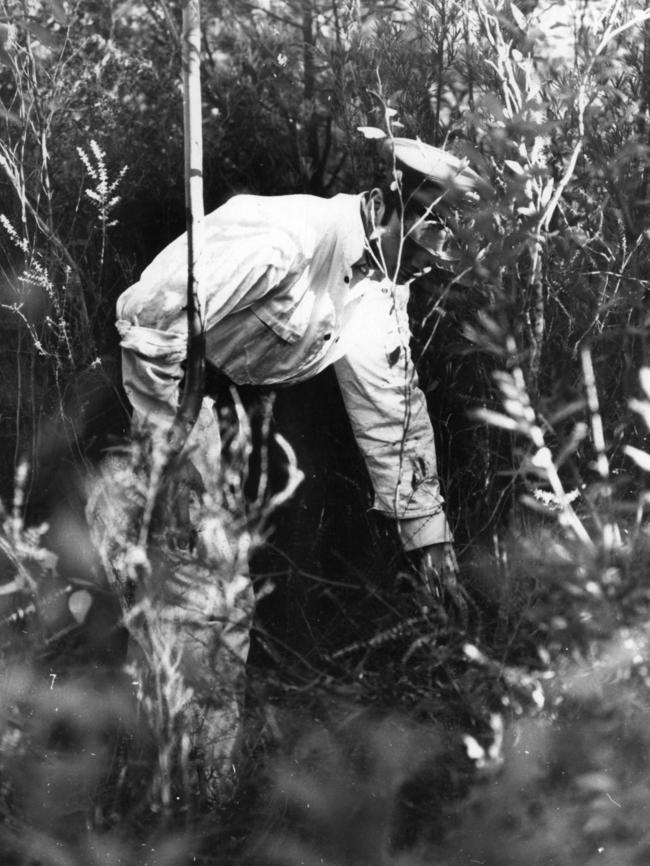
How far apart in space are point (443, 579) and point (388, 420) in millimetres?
472

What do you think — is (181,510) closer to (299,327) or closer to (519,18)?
(299,327)

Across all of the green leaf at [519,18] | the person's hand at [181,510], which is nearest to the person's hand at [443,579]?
the person's hand at [181,510]

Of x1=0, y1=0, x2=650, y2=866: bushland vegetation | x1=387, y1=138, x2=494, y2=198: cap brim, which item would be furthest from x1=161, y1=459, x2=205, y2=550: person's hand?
x1=387, y1=138, x2=494, y2=198: cap brim

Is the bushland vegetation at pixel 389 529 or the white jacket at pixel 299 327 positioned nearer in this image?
the bushland vegetation at pixel 389 529

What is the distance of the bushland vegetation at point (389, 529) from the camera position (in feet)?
7.79

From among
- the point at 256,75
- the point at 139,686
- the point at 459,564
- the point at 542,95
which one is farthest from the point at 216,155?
the point at 139,686

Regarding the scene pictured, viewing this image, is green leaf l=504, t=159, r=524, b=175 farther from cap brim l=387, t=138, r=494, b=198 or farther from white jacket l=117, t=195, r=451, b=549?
white jacket l=117, t=195, r=451, b=549

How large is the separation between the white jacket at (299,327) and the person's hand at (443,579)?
0.04 meters

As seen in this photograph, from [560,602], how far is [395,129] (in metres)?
1.59

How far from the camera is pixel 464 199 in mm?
2576

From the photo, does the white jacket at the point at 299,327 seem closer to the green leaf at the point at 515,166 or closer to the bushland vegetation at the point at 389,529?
the bushland vegetation at the point at 389,529

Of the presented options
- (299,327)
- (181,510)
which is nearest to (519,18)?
(299,327)

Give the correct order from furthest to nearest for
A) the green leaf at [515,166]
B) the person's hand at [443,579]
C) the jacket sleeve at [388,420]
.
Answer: the jacket sleeve at [388,420], the person's hand at [443,579], the green leaf at [515,166]

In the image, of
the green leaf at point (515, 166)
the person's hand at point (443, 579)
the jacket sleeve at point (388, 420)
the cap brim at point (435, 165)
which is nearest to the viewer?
the green leaf at point (515, 166)
